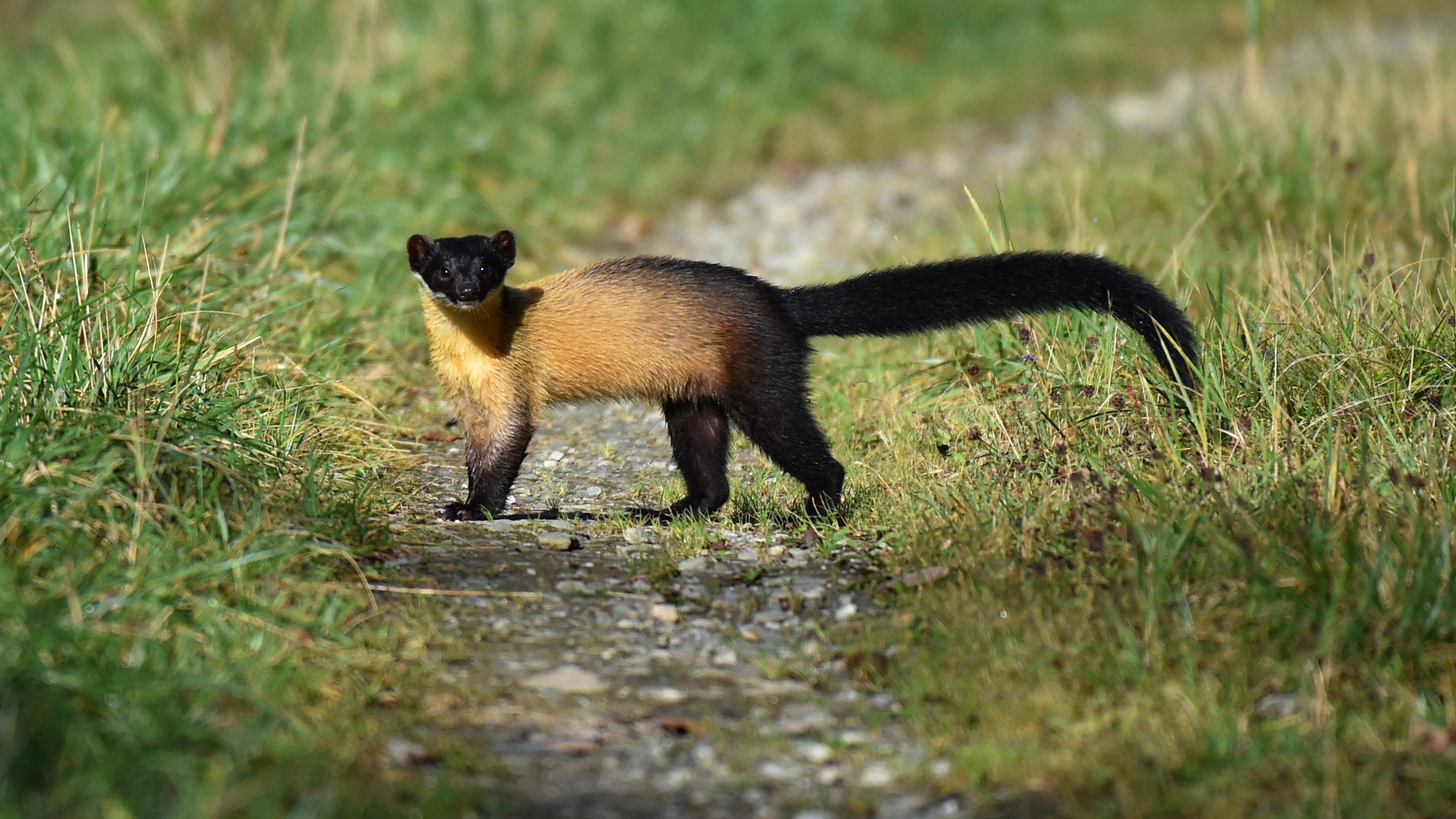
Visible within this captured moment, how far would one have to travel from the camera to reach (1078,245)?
5.98 metres

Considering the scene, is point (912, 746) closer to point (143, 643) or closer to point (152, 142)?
point (143, 643)

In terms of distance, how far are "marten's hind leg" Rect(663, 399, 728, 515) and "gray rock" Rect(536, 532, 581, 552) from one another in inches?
23.8

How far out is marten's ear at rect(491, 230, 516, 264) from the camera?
16.7 ft

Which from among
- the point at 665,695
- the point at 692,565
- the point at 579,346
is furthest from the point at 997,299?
the point at 665,695

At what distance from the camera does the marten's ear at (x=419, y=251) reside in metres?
5.04

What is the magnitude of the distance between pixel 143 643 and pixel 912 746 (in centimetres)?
179

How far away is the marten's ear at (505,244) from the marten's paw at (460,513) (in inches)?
35.9

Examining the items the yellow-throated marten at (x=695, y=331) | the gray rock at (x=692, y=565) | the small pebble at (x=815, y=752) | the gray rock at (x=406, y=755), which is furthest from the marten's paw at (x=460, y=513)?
the small pebble at (x=815, y=752)

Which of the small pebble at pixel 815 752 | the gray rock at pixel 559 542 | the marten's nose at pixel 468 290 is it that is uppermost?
the marten's nose at pixel 468 290

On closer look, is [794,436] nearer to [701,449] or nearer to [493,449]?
[701,449]

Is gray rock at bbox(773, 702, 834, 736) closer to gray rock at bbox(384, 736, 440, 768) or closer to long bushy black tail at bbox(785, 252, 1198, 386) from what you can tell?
gray rock at bbox(384, 736, 440, 768)

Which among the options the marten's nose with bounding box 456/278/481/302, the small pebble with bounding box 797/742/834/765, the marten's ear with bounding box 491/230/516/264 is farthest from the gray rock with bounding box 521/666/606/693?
the marten's ear with bounding box 491/230/516/264

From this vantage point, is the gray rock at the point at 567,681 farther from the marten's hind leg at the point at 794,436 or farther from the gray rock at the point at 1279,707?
the gray rock at the point at 1279,707

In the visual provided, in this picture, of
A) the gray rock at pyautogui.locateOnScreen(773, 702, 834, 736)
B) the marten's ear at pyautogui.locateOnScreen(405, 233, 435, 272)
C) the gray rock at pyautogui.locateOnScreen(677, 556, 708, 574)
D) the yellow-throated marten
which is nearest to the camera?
the gray rock at pyautogui.locateOnScreen(773, 702, 834, 736)
